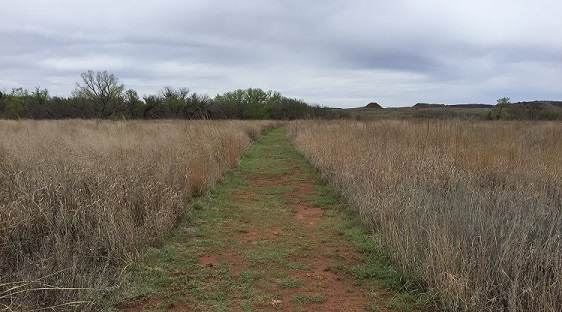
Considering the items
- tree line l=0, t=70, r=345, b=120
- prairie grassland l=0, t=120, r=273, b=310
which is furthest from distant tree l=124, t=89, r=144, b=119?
prairie grassland l=0, t=120, r=273, b=310

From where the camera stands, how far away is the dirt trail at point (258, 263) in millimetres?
3301

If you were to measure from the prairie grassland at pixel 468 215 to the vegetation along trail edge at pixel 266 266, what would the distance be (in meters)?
0.35

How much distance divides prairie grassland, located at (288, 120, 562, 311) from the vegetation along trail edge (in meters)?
0.35

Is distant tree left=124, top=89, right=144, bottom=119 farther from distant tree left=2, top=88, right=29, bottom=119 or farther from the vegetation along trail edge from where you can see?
the vegetation along trail edge

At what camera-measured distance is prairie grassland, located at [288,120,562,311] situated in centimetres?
290

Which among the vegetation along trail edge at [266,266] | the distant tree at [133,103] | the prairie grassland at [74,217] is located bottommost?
the vegetation along trail edge at [266,266]

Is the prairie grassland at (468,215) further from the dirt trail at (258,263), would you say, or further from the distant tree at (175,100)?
the distant tree at (175,100)

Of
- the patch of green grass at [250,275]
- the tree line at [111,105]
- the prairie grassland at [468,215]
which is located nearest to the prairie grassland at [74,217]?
the patch of green grass at [250,275]

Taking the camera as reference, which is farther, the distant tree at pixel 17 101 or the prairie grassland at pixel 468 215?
the distant tree at pixel 17 101

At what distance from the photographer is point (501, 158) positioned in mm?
7035

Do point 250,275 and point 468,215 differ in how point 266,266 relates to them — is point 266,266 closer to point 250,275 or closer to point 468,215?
point 250,275

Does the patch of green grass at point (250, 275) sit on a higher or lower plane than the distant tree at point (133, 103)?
lower

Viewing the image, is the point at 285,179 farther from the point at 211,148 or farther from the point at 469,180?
the point at 469,180

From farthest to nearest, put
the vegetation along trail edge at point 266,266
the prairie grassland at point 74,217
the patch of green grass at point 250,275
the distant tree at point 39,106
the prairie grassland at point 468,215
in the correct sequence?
the distant tree at point 39,106
the patch of green grass at point 250,275
the vegetation along trail edge at point 266,266
the prairie grassland at point 74,217
the prairie grassland at point 468,215
